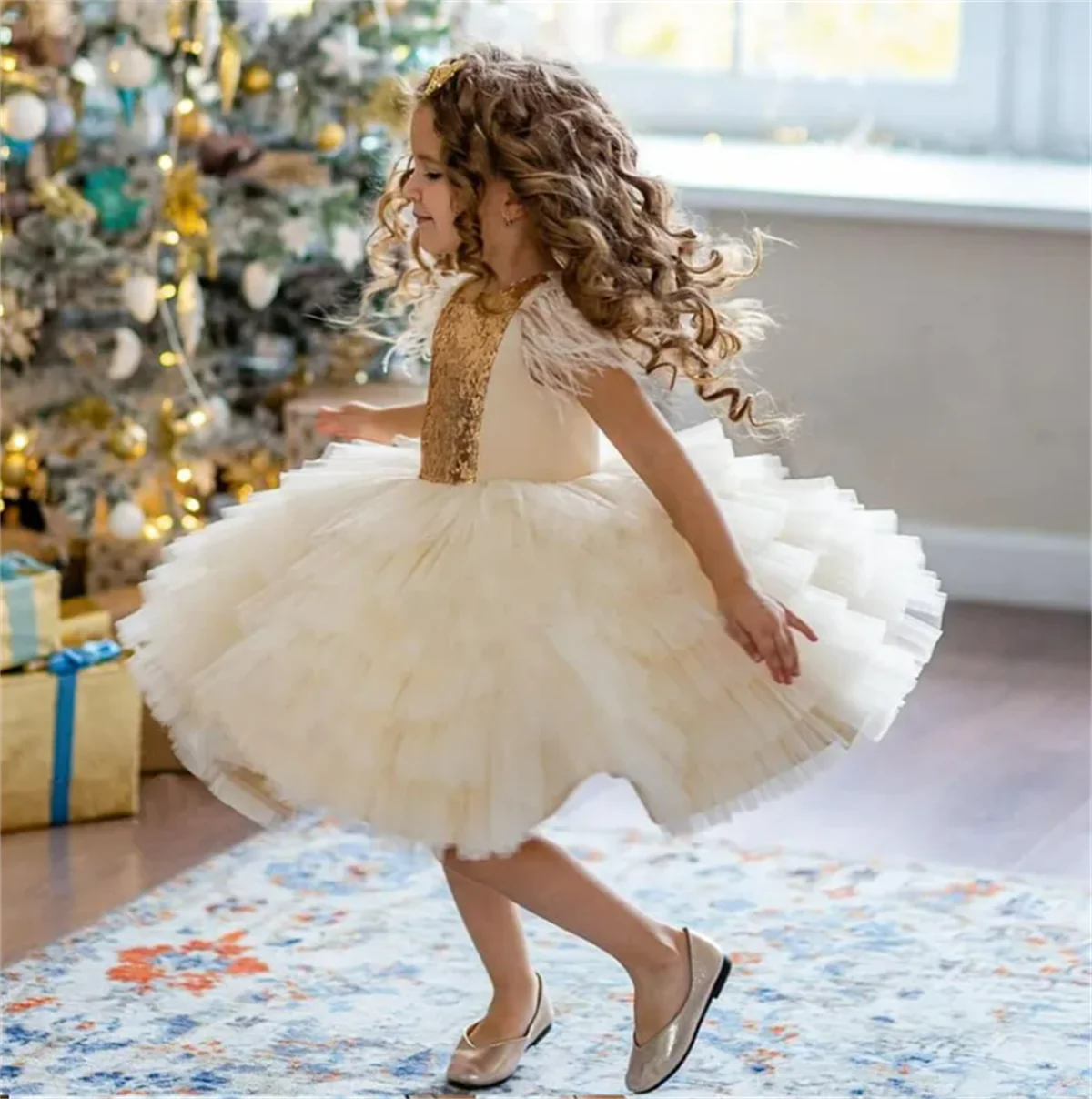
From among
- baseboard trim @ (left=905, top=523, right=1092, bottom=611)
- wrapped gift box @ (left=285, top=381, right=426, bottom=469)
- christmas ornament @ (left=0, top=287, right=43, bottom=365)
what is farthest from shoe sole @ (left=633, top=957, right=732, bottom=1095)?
baseboard trim @ (left=905, top=523, right=1092, bottom=611)

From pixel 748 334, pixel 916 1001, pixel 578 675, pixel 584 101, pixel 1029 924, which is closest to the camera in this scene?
pixel 578 675

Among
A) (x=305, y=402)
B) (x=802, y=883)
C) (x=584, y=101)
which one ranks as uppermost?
(x=584, y=101)

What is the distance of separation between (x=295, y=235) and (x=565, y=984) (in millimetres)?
1436

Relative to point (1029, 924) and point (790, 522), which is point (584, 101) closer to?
point (790, 522)

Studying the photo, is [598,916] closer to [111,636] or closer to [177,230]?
[111,636]

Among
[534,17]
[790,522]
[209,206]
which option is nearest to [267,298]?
[209,206]

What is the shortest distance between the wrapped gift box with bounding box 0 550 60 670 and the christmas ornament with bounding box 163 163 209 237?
2.09ft

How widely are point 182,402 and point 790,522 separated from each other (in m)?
1.60

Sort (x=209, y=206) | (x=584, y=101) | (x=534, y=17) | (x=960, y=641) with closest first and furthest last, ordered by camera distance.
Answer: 1. (x=584, y=101)
2. (x=209, y=206)
3. (x=960, y=641)
4. (x=534, y=17)

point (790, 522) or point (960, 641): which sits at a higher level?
point (790, 522)

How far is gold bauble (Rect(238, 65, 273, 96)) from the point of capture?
335cm

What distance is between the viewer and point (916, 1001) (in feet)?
7.46

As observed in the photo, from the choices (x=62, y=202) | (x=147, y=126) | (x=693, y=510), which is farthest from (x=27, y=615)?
(x=693, y=510)

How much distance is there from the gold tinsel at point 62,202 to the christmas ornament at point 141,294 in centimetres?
12
